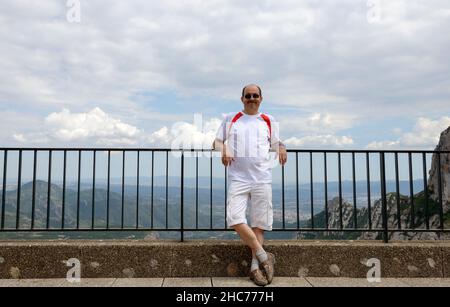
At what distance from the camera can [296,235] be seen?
5.43m

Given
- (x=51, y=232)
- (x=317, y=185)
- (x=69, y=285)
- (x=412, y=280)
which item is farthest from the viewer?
(x=317, y=185)

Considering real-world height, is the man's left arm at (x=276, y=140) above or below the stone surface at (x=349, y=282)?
above

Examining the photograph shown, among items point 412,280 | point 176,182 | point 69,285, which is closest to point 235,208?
point 176,182

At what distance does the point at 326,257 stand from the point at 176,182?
2073 millimetres

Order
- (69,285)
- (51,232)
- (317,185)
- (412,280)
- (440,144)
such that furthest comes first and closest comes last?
(440,144), (317,185), (51,232), (412,280), (69,285)

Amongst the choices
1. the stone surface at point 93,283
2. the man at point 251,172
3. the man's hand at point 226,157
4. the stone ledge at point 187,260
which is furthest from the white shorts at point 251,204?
the stone surface at point 93,283

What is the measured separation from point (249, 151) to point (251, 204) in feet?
1.94

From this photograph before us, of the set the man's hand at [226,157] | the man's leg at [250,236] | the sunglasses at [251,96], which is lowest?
the man's leg at [250,236]

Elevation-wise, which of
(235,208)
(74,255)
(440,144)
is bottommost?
(74,255)

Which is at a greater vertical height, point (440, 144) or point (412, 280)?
point (440, 144)

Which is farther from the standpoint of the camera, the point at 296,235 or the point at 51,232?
the point at 296,235

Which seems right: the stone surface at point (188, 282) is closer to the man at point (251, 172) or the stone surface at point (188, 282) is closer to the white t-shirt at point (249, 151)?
the man at point (251, 172)

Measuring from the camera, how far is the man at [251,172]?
3.93 meters
